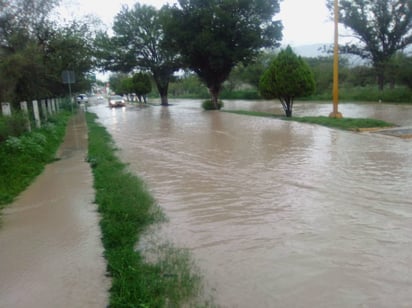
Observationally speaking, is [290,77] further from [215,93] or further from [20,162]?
[20,162]

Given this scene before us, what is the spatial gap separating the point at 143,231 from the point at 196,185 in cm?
253

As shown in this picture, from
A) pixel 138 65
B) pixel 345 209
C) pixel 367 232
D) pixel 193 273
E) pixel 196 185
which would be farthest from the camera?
pixel 138 65

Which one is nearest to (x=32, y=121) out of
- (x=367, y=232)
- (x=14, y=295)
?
(x=14, y=295)

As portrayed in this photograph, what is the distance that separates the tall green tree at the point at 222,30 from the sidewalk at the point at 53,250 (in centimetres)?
2412

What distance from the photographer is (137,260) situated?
12.5 feet

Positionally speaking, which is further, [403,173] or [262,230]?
[403,173]

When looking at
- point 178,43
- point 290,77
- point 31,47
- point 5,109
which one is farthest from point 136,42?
point 5,109

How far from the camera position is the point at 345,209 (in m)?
5.41

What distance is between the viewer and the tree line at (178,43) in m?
15.3

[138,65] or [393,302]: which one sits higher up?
[138,65]

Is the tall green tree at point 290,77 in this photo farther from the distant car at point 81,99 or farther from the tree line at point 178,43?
the distant car at point 81,99

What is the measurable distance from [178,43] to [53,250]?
28.7 meters

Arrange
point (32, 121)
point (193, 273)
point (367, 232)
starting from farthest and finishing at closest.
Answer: point (32, 121) → point (367, 232) → point (193, 273)

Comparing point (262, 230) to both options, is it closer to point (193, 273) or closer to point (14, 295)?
point (193, 273)
